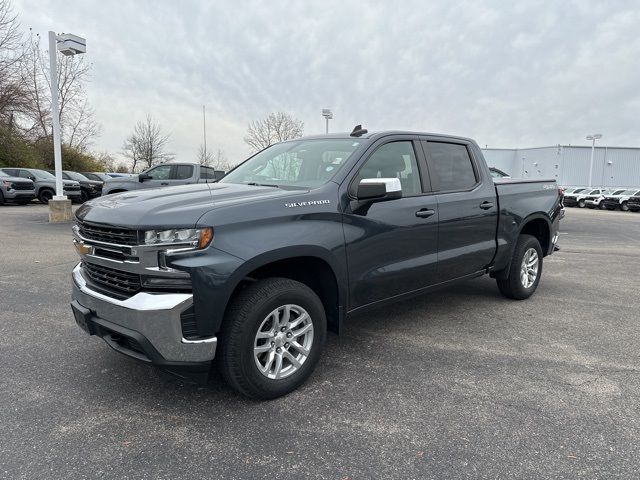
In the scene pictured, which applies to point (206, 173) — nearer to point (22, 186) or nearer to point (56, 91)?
point (56, 91)

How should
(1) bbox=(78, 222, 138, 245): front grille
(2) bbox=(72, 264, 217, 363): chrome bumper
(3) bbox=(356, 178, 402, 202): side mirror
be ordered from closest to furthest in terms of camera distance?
(2) bbox=(72, 264, 217, 363): chrome bumper → (1) bbox=(78, 222, 138, 245): front grille → (3) bbox=(356, 178, 402, 202): side mirror

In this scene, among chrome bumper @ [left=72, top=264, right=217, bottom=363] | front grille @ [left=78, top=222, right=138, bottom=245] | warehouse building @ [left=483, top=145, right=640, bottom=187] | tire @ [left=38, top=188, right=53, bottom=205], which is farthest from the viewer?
warehouse building @ [left=483, top=145, right=640, bottom=187]

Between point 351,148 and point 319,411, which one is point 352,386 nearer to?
point 319,411

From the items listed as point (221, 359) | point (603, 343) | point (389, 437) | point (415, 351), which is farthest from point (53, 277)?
point (603, 343)

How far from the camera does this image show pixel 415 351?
3.94 m

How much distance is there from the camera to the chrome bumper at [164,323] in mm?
2596

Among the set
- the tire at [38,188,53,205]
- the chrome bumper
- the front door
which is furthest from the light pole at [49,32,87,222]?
the chrome bumper

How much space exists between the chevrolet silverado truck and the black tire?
3.02ft

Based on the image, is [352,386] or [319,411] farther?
[352,386]

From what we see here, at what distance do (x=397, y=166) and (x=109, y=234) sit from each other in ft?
7.76

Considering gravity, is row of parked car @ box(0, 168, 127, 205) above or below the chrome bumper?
above

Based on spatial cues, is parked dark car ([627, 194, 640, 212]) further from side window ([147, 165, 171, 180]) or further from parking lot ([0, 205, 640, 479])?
parking lot ([0, 205, 640, 479])

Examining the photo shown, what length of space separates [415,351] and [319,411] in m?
1.29

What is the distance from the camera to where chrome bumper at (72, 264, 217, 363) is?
102 inches
